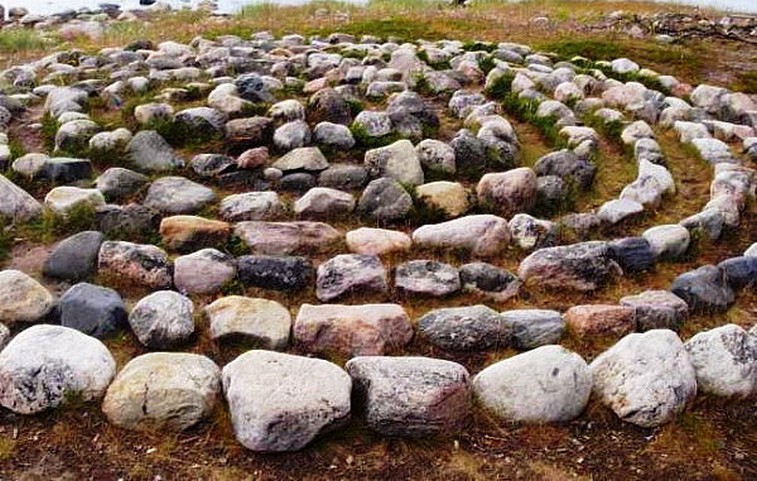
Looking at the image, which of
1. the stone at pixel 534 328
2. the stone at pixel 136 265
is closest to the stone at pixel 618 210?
the stone at pixel 534 328

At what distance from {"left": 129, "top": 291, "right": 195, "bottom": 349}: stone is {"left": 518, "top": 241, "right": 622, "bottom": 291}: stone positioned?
190 cm

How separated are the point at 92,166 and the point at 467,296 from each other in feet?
10.4

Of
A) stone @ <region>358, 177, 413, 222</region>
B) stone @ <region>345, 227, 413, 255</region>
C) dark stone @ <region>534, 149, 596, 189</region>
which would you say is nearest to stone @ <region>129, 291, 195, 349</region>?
stone @ <region>345, 227, 413, 255</region>

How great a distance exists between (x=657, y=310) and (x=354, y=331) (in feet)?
5.19

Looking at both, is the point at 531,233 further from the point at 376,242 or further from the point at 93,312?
the point at 93,312

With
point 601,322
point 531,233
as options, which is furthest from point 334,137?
point 601,322

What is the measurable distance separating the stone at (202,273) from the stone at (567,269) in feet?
5.45

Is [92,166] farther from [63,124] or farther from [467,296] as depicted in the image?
[467,296]

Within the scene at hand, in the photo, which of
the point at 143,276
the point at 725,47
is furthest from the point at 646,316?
the point at 725,47

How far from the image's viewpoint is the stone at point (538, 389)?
3320 mm

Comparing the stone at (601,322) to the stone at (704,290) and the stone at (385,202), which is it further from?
the stone at (385,202)

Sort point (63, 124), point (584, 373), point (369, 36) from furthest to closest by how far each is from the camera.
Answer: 1. point (369, 36)
2. point (63, 124)
3. point (584, 373)

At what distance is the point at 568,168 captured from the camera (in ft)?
19.2

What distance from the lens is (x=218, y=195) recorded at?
220 inches
